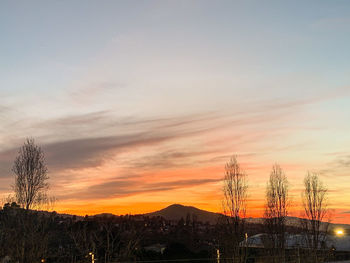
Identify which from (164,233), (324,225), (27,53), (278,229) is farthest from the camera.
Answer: (164,233)

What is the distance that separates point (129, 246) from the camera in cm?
1124

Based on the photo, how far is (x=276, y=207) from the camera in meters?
24.2

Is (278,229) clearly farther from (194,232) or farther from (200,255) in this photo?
(194,232)

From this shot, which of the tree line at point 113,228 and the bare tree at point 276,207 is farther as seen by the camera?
the bare tree at point 276,207

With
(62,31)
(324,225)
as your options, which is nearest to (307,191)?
(324,225)

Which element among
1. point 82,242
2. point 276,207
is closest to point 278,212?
point 276,207

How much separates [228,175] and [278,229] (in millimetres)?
5064

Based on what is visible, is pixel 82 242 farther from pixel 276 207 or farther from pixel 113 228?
pixel 276 207

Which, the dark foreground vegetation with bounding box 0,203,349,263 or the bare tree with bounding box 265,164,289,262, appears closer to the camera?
the dark foreground vegetation with bounding box 0,203,349,263

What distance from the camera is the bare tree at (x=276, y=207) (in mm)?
22312

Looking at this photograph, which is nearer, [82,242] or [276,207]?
[82,242]

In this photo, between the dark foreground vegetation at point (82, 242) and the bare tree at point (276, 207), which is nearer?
the dark foreground vegetation at point (82, 242)

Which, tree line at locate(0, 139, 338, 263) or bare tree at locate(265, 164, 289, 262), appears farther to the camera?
bare tree at locate(265, 164, 289, 262)

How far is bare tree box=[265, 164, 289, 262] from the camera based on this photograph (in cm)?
2231
